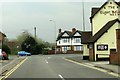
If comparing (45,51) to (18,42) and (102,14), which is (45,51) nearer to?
(18,42)

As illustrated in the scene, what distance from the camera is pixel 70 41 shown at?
126 metres

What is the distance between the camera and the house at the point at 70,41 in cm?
12516

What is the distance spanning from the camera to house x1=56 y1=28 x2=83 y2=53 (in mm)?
125162

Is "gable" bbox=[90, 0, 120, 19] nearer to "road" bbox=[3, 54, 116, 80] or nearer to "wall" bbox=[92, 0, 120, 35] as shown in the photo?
"wall" bbox=[92, 0, 120, 35]

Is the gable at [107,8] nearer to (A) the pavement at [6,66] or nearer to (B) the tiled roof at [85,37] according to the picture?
(B) the tiled roof at [85,37]

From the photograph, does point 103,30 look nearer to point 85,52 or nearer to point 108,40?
point 108,40

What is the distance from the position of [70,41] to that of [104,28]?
74.7 meters

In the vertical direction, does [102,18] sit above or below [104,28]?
above

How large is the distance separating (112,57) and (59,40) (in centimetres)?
9234

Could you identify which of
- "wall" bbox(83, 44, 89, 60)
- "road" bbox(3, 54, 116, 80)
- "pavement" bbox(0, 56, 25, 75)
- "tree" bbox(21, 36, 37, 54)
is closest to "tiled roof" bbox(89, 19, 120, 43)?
"wall" bbox(83, 44, 89, 60)

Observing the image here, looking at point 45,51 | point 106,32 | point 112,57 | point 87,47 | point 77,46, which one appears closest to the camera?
point 112,57

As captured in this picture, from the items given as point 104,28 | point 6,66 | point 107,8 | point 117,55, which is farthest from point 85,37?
point 117,55

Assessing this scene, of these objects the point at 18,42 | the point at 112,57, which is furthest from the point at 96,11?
the point at 18,42

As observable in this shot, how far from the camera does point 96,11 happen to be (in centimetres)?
5509
